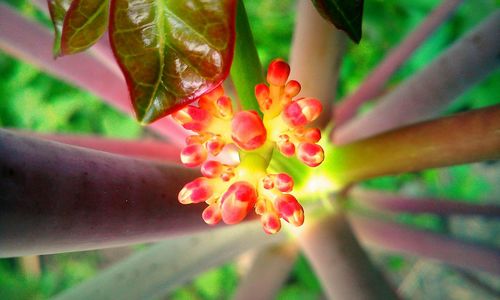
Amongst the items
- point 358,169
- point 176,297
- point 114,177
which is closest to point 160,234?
point 114,177

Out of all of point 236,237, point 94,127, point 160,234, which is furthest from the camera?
point 94,127

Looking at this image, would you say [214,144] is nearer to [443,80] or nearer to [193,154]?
[193,154]

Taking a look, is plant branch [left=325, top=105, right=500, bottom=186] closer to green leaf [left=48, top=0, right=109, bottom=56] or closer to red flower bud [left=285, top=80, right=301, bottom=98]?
red flower bud [left=285, top=80, right=301, bottom=98]

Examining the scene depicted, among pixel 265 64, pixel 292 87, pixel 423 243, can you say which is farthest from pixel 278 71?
pixel 265 64

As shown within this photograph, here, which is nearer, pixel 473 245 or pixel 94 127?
pixel 473 245

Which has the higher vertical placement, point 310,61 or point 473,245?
point 310,61

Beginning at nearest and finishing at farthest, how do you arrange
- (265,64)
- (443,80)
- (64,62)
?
1. (443,80)
2. (64,62)
3. (265,64)

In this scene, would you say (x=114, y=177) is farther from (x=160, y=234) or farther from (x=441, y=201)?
(x=441, y=201)

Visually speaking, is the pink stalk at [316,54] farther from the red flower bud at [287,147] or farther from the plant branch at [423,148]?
the red flower bud at [287,147]
